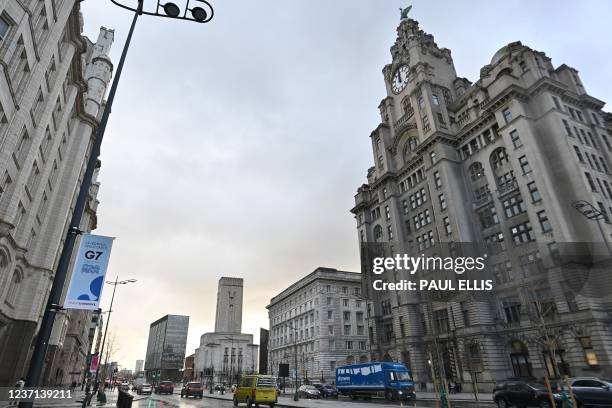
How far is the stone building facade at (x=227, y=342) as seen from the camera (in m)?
141

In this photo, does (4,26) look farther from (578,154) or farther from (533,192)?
(578,154)

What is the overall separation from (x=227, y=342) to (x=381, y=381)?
11878cm

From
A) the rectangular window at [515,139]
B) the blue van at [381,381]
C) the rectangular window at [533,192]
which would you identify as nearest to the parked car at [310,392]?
the blue van at [381,381]

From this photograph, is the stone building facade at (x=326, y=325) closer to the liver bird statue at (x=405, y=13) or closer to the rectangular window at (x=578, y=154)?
the rectangular window at (x=578, y=154)

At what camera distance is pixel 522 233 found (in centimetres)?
4441

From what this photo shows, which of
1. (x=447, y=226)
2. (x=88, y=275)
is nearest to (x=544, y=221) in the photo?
(x=447, y=226)

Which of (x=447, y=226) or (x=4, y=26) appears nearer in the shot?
(x=4, y=26)

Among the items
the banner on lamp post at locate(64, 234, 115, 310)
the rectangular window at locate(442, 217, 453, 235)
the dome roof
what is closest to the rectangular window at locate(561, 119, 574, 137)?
the dome roof

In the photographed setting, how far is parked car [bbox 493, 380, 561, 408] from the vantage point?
22.7 m

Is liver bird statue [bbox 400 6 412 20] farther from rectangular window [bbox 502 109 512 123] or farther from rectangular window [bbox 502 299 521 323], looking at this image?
rectangular window [bbox 502 299 521 323]

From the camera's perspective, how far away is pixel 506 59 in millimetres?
54531

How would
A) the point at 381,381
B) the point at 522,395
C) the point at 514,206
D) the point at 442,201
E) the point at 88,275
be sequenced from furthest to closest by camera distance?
1. the point at 442,201
2. the point at 514,206
3. the point at 381,381
4. the point at 522,395
5. the point at 88,275

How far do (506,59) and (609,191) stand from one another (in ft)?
80.3

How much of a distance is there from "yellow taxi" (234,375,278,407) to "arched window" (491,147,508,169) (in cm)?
4096
